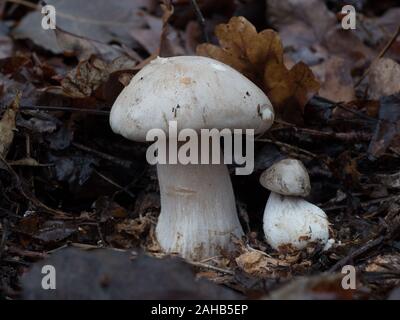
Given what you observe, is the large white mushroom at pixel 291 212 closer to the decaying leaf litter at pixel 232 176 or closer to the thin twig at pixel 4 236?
the decaying leaf litter at pixel 232 176

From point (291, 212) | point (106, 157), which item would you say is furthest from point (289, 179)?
point (106, 157)

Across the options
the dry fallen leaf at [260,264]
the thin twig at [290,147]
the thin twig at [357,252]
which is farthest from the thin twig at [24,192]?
the thin twig at [357,252]

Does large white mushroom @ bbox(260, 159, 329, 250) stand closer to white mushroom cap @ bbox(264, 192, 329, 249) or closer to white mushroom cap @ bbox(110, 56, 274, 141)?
white mushroom cap @ bbox(264, 192, 329, 249)

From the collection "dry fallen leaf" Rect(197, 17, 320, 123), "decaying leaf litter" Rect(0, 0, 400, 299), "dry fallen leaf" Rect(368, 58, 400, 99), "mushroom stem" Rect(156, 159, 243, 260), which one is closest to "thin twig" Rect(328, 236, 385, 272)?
"decaying leaf litter" Rect(0, 0, 400, 299)

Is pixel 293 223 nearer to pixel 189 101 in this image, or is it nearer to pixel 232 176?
pixel 232 176

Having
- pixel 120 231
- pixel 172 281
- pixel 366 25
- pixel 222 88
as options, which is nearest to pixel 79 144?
pixel 120 231

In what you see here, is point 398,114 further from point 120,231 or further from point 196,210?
point 120,231
